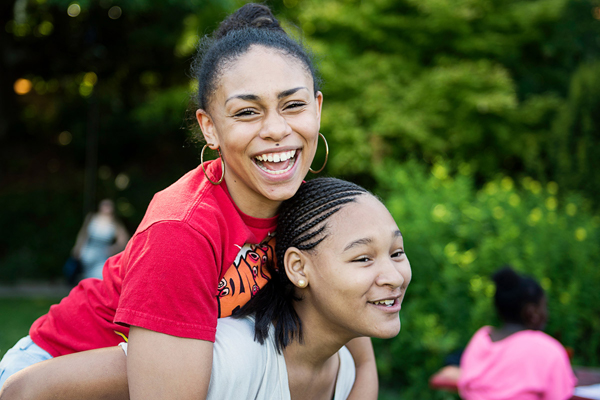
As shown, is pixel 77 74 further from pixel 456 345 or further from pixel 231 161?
pixel 231 161

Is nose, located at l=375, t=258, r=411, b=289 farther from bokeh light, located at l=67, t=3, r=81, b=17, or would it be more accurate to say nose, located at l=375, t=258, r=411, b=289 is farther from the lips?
bokeh light, located at l=67, t=3, r=81, b=17

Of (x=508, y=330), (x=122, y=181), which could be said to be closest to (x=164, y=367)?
(x=508, y=330)

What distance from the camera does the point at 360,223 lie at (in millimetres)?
2049

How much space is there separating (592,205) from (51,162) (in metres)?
14.3

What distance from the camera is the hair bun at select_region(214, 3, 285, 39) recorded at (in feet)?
7.46

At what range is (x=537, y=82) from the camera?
12250 mm

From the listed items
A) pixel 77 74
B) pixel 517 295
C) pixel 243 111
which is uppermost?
pixel 77 74

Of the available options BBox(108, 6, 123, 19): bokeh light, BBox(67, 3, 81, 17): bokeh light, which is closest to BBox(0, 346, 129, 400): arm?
BBox(67, 3, 81, 17): bokeh light

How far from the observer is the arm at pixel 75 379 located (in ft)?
5.88

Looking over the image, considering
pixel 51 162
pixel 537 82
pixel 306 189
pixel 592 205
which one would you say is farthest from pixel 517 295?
pixel 51 162

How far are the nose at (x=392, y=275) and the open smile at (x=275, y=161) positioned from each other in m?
0.54

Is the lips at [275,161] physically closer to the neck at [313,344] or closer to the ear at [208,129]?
the ear at [208,129]

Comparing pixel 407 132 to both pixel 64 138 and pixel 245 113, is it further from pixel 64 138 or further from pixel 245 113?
pixel 64 138

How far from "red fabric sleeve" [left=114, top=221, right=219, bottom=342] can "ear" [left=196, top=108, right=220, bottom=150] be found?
471 millimetres
